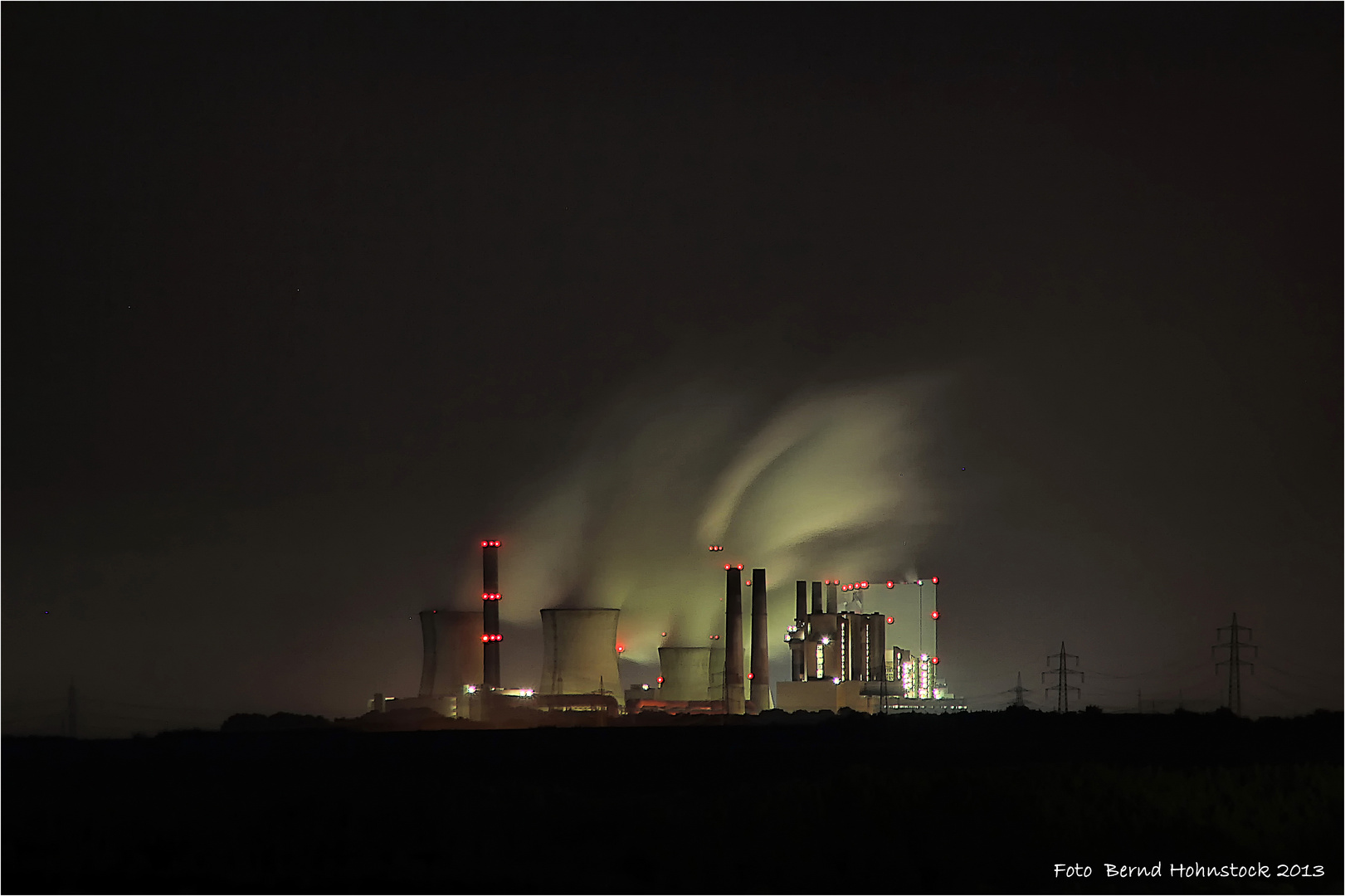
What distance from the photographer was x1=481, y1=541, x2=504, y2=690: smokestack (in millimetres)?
51125

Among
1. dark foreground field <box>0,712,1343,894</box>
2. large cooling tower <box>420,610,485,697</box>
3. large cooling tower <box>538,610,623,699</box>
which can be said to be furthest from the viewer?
large cooling tower <box>420,610,485,697</box>

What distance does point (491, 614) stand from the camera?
51.8 m

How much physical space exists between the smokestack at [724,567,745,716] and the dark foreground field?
109ft

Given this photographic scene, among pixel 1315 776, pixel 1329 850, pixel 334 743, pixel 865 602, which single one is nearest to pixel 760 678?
pixel 865 602

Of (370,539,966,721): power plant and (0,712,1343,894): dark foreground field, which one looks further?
(370,539,966,721): power plant

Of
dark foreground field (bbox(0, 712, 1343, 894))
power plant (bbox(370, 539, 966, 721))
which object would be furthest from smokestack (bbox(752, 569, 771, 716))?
dark foreground field (bbox(0, 712, 1343, 894))

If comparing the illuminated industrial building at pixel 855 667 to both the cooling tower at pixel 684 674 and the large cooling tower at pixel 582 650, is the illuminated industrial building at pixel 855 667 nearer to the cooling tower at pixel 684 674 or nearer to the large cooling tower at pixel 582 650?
the cooling tower at pixel 684 674

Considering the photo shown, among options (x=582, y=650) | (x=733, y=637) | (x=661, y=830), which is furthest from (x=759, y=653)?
(x=661, y=830)

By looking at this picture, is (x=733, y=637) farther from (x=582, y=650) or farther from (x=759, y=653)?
(x=582, y=650)

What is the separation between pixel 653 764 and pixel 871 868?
12.5 meters

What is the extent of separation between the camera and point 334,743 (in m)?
28.2

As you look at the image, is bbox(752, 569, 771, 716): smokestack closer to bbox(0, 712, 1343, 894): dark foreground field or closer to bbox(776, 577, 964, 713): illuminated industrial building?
bbox(776, 577, 964, 713): illuminated industrial building

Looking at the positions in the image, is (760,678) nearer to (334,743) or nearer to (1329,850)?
(334,743)

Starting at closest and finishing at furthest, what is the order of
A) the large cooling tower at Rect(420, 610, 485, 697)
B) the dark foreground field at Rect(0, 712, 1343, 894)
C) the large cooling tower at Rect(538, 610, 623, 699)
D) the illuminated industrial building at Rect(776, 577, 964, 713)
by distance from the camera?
the dark foreground field at Rect(0, 712, 1343, 894)
the large cooling tower at Rect(538, 610, 623, 699)
the large cooling tower at Rect(420, 610, 485, 697)
the illuminated industrial building at Rect(776, 577, 964, 713)
